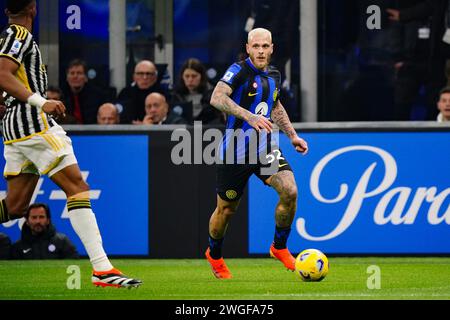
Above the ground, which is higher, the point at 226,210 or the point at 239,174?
the point at 239,174

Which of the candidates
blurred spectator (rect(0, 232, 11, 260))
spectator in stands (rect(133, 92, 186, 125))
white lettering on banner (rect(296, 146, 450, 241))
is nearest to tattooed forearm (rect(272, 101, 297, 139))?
white lettering on banner (rect(296, 146, 450, 241))

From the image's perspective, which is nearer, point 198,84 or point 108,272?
point 108,272

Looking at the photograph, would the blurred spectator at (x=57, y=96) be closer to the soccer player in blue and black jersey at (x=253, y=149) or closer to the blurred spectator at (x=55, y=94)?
the blurred spectator at (x=55, y=94)

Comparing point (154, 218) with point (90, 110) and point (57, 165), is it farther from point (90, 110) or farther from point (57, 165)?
point (57, 165)

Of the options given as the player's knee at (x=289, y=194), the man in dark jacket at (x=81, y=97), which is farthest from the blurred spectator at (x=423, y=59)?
the player's knee at (x=289, y=194)

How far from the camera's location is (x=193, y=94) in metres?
13.9

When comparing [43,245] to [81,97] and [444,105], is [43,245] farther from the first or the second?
[444,105]

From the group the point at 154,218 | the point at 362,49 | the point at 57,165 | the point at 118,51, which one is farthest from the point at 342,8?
the point at 57,165

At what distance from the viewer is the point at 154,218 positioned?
513 inches

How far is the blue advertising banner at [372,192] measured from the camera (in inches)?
505

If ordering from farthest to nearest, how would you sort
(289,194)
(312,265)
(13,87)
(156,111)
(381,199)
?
(156,111) < (381,199) < (289,194) < (312,265) < (13,87)

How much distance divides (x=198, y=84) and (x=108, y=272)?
5.06 m

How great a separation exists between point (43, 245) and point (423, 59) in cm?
485

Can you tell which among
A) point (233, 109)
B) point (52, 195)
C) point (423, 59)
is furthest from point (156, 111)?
point (233, 109)
